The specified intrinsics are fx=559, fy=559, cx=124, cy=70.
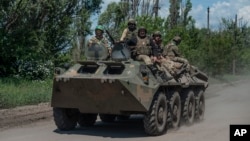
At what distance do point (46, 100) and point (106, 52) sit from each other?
7.45m

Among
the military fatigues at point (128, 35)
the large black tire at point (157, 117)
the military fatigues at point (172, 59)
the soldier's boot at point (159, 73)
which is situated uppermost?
the military fatigues at point (128, 35)

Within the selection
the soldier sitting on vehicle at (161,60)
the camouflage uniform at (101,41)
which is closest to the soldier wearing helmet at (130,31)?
the camouflage uniform at (101,41)

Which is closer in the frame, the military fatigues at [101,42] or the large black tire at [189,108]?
the military fatigues at [101,42]

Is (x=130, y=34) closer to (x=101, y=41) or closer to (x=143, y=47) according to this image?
(x=143, y=47)

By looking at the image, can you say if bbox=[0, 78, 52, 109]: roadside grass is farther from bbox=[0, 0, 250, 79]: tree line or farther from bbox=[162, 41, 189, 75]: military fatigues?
bbox=[162, 41, 189, 75]: military fatigues

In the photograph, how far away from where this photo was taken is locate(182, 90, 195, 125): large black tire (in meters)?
14.4

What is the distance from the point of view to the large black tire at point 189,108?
568 inches

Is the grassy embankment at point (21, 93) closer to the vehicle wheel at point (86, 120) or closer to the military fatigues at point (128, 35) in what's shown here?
the vehicle wheel at point (86, 120)

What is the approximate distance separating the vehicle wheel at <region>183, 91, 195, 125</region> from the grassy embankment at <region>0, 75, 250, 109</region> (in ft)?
19.8

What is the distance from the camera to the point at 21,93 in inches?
776

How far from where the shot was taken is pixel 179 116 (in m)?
13.9

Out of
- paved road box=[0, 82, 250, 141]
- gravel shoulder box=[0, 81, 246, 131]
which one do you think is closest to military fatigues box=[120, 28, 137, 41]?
paved road box=[0, 82, 250, 141]

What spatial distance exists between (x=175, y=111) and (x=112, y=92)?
8.45ft

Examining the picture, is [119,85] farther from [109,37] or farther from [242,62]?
[242,62]
